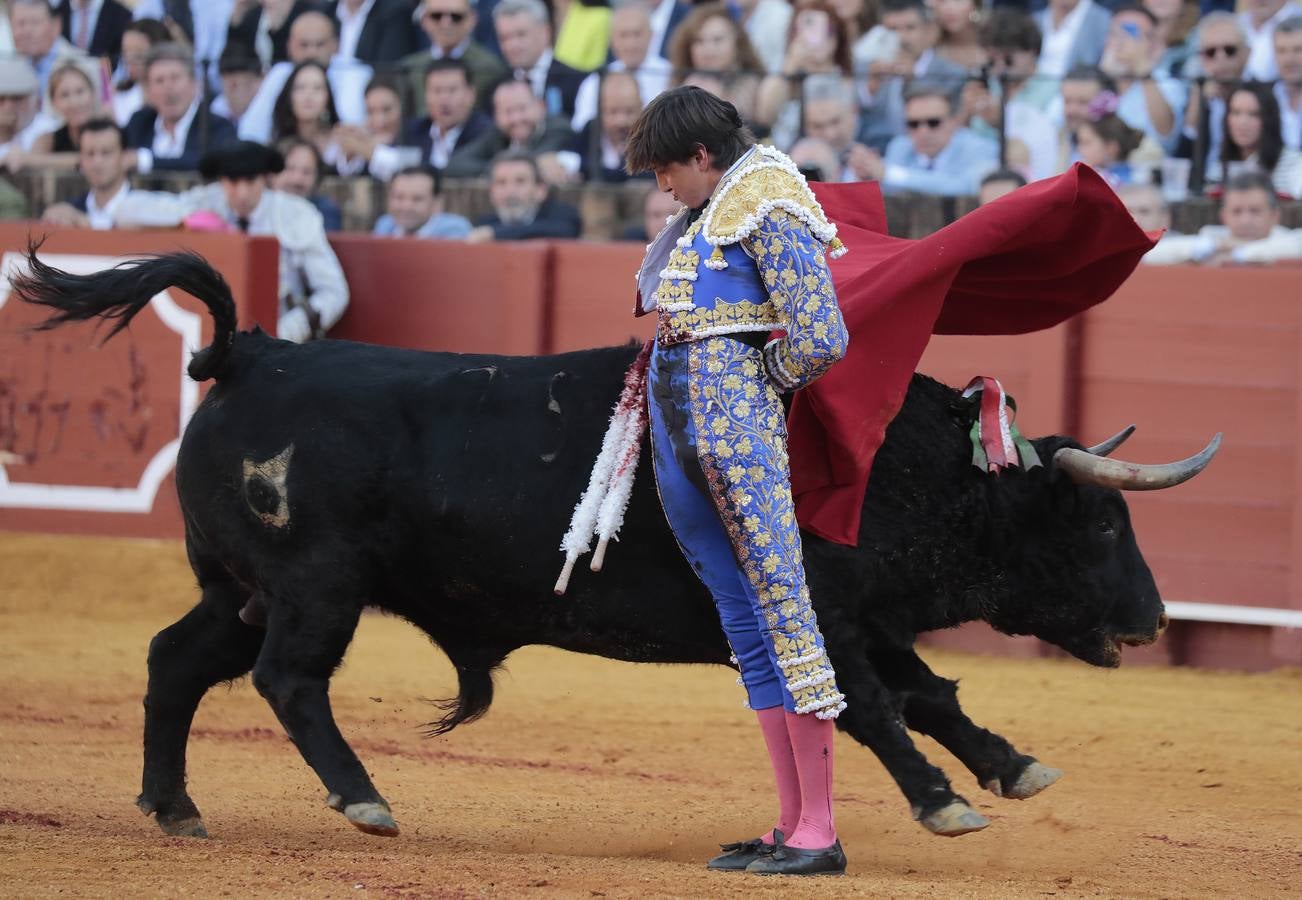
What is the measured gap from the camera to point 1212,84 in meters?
8.91

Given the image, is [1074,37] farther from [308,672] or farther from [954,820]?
[308,672]

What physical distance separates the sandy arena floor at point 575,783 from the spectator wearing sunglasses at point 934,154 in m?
2.44

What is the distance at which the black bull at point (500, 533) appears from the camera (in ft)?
14.4

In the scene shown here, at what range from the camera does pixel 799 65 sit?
9.92 meters

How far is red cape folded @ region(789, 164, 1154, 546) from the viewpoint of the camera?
14.0 ft

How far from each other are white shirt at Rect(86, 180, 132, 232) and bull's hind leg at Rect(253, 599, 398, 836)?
5979 millimetres

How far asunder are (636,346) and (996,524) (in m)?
0.98

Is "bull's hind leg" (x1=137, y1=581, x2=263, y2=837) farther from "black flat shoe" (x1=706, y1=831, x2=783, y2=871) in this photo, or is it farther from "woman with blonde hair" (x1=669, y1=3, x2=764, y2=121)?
"woman with blonde hair" (x1=669, y1=3, x2=764, y2=121)

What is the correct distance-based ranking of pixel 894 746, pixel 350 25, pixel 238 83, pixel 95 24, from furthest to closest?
pixel 95 24 → pixel 350 25 → pixel 238 83 → pixel 894 746

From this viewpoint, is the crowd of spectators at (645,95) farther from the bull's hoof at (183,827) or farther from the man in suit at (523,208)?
the bull's hoof at (183,827)

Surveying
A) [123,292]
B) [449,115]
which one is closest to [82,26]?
[449,115]

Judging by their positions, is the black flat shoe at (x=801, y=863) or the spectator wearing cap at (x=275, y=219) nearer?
the black flat shoe at (x=801, y=863)

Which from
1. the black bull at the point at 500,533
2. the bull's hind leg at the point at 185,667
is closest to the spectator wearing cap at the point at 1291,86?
the black bull at the point at 500,533

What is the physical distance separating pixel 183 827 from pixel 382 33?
298 inches
